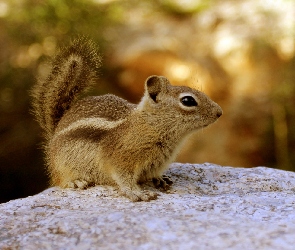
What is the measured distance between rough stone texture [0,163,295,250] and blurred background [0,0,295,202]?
554cm

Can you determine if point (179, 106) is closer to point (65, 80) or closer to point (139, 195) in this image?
point (139, 195)

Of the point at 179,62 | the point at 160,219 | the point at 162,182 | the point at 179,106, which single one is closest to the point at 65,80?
the point at 179,106

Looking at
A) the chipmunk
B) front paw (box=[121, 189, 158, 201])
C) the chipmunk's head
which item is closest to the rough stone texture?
front paw (box=[121, 189, 158, 201])

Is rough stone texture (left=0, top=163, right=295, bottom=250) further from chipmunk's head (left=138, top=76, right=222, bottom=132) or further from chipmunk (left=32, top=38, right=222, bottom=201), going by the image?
chipmunk's head (left=138, top=76, right=222, bottom=132)

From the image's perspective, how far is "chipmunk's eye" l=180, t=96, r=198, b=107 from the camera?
12.4 ft

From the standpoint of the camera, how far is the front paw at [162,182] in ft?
12.6

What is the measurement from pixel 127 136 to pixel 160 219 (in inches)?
42.0

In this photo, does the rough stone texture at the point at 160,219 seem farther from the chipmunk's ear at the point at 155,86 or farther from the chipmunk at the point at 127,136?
the chipmunk's ear at the point at 155,86

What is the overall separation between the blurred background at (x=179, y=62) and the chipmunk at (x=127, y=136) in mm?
4925

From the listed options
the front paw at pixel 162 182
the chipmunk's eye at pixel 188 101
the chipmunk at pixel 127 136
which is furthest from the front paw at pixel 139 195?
the chipmunk's eye at pixel 188 101

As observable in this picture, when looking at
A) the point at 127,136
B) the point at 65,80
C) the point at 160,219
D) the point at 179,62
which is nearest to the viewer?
the point at 160,219

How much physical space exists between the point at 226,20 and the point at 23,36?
15.4 feet

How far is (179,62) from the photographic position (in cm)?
1044

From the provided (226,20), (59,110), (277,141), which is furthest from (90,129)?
(226,20)
